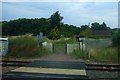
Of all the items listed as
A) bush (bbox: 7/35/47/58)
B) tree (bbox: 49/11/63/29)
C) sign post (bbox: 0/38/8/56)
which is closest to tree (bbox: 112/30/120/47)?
bush (bbox: 7/35/47/58)

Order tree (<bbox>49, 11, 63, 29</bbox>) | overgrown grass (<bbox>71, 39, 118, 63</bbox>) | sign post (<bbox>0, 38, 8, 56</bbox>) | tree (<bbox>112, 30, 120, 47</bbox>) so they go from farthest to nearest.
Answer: tree (<bbox>49, 11, 63, 29</bbox>) < tree (<bbox>112, 30, 120, 47</bbox>) < sign post (<bbox>0, 38, 8, 56</bbox>) < overgrown grass (<bbox>71, 39, 118, 63</bbox>)

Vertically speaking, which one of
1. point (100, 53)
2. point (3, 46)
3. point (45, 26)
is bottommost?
point (100, 53)

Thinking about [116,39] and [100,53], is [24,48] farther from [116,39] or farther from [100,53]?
[116,39]

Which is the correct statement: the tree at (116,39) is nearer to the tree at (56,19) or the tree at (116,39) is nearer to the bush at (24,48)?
the bush at (24,48)

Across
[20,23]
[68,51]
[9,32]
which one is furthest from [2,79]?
[20,23]

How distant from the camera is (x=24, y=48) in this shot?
75.8 feet

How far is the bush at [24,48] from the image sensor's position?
22.5 metres

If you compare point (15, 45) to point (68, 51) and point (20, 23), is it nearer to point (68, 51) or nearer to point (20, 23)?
point (68, 51)

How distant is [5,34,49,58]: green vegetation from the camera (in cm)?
2248

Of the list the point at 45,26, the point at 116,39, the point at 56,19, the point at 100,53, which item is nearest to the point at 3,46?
the point at 100,53

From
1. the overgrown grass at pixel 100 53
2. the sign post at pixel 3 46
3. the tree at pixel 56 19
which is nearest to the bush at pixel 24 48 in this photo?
the sign post at pixel 3 46

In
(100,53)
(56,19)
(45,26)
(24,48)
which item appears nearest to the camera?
(100,53)

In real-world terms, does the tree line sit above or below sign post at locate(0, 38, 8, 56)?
above

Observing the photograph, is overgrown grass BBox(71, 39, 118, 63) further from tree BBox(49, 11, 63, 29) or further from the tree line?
tree BBox(49, 11, 63, 29)
